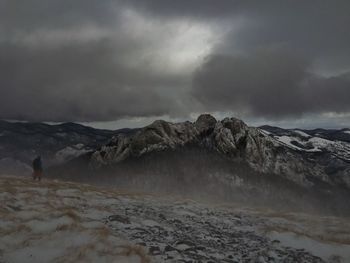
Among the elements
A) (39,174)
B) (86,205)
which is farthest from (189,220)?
(39,174)

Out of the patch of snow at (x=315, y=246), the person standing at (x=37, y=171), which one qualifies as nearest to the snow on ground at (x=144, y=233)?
the patch of snow at (x=315, y=246)

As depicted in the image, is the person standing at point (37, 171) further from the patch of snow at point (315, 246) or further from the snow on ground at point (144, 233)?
the patch of snow at point (315, 246)

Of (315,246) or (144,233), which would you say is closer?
(144,233)

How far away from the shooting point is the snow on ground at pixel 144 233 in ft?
75.3

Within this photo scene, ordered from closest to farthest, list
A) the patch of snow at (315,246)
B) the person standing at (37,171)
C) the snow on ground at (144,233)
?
the snow on ground at (144,233), the patch of snow at (315,246), the person standing at (37,171)

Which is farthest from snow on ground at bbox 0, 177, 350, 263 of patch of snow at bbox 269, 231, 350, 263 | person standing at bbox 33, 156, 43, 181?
person standing at bbox 33, 156, 43, 181

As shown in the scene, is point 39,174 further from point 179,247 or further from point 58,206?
point 179,247

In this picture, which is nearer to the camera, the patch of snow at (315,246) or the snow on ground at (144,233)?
the snow on ground at (144,233)

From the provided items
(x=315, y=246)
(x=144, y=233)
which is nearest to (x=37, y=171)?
(x=144, y=233)

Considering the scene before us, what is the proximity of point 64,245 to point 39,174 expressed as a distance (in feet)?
97.2

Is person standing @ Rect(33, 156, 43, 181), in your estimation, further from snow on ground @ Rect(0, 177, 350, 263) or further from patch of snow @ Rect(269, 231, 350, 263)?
patch of snow @ Rect(269, 231, 350, 263)

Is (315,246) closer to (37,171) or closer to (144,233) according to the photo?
(144,233)

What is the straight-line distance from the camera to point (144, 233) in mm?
26750

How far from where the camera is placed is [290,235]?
28859 millimetres
